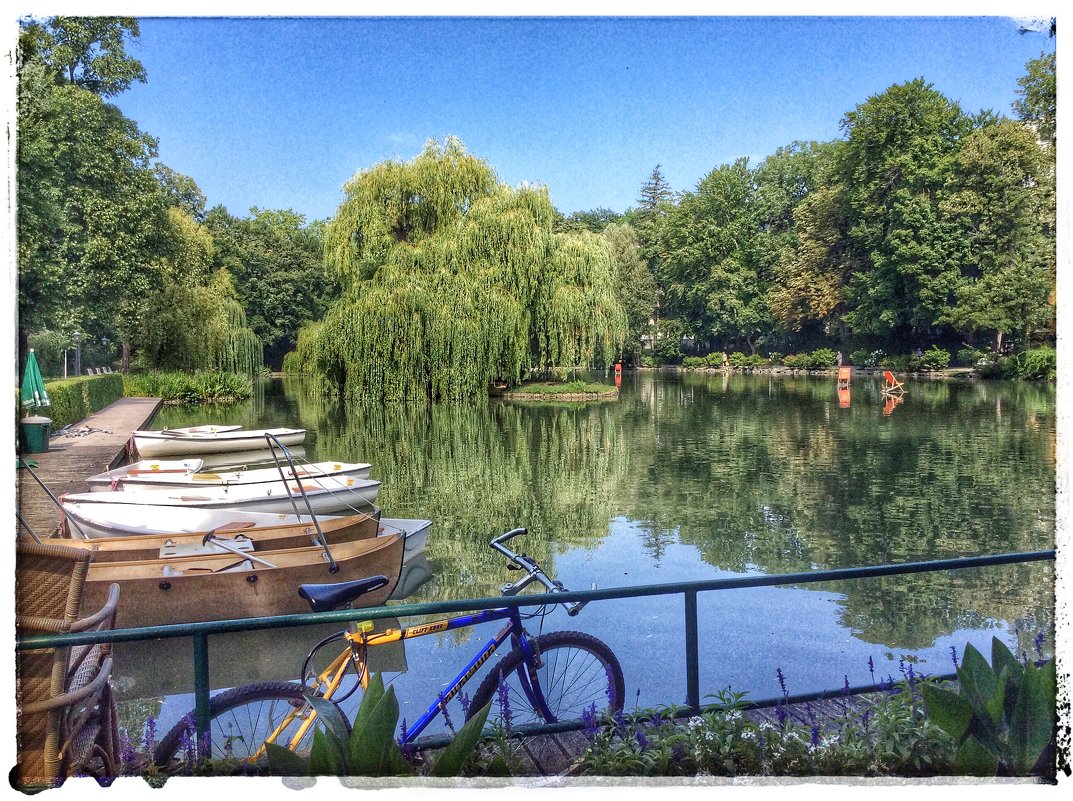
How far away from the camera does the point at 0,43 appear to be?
1915 mm

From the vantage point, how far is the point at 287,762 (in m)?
1.53

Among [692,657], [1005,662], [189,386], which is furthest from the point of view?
[189,386]

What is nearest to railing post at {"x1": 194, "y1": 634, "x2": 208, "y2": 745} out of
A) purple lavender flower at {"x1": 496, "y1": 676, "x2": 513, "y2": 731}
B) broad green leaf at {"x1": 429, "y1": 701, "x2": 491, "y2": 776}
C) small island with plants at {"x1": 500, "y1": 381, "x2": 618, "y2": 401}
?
broad green leaf at {"x1": 429, "y1": 701, "x2": 491, "y2": 776}

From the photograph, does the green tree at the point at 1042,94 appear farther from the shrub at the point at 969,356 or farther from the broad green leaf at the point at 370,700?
the shrub at the point at 969,356

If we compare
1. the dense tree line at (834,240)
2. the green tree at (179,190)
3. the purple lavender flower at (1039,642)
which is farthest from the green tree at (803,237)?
the purple lavender flower at (1039,642)

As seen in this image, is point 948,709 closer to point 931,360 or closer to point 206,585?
point 206,585

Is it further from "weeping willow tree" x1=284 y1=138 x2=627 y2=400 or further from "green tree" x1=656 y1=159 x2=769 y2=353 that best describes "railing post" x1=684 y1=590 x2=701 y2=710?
"green tree" x1=656 y1=159 x2=769 y2=353

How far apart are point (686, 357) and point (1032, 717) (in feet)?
109

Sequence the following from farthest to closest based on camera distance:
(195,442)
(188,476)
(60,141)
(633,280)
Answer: (633,280) < (195,442) < (188,476) < (60,141)

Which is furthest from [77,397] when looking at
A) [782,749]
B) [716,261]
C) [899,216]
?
[716,261]

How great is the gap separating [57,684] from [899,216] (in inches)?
932

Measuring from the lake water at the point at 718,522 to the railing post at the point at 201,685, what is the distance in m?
0.67

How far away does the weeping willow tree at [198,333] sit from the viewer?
15.6 m

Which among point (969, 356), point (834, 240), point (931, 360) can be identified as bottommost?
point (931, 360)
